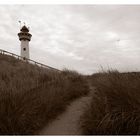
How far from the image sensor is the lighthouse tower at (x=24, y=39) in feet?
90.6

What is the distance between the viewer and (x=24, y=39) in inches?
1109

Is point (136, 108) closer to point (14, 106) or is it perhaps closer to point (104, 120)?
point (104, 120)

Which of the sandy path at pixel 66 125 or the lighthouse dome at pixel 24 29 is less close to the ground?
the lighthouse dome at pixel 24 29

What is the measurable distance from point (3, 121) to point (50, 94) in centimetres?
193

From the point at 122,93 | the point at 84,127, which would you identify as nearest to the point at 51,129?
the point at 84,127

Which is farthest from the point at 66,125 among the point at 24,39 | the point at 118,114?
the point at 24,39

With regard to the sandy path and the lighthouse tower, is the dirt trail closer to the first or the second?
the sandy path

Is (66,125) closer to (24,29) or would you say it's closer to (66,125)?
(66,125)

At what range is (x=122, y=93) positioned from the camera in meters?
3.14

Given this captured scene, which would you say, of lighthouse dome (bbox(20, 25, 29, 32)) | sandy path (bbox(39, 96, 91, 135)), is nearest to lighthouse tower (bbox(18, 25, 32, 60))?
lighthouse dome (bbox(20, 25, 29, 32))

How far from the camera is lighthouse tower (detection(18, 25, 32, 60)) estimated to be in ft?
90.6

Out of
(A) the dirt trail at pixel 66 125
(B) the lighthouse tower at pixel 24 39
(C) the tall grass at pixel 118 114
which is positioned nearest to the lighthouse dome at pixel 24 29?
(B) the lighthouse tower at pixel 24 39

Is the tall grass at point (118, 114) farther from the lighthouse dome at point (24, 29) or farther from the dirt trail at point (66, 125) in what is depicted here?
the lighthouse dome at point (24, 29)

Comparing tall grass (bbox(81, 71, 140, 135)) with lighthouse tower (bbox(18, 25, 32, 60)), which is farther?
lighthouse tower (bbox(18, 25, 32, 60))
